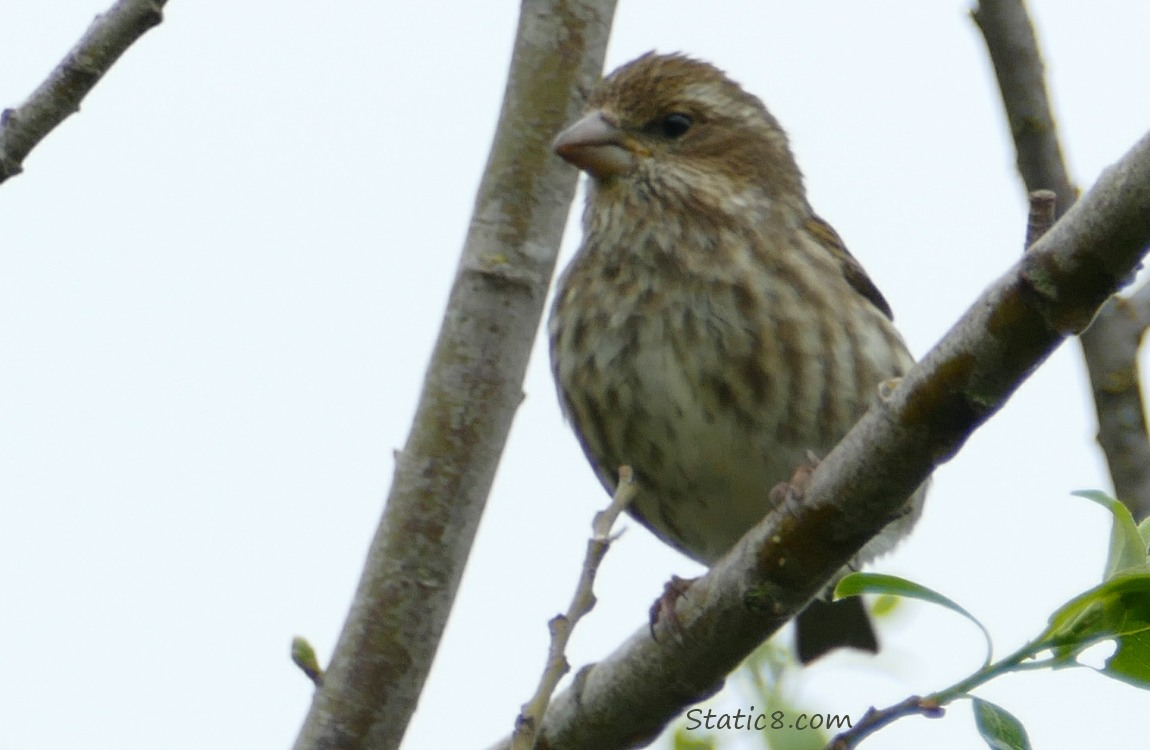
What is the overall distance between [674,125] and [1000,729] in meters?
3.28

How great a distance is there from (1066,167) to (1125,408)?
67 centimetres

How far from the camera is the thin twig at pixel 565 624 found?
272 centimetres

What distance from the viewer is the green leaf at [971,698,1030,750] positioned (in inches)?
107

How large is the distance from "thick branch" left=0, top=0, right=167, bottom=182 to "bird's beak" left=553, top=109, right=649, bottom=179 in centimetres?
125

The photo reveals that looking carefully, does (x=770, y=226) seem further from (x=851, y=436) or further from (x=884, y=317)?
(x=851, y=436)

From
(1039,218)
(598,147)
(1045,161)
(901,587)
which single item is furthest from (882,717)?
(598,147)

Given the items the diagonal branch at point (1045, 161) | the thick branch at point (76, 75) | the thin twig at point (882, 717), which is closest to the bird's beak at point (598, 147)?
the diagonal branch at point (1045, 161)

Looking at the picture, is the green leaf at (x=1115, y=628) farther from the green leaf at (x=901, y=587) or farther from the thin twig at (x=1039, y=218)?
the thin twig at (x=1039, y=218)

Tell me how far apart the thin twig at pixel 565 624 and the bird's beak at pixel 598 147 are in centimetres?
140

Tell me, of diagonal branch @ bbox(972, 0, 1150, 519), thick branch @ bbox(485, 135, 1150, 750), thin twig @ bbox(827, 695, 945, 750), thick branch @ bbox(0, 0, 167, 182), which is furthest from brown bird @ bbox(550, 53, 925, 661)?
thin twig @ bbox(827, 695, 945, 750)

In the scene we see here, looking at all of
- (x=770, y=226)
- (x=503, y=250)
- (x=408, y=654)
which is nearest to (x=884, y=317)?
(x=770, y=226)

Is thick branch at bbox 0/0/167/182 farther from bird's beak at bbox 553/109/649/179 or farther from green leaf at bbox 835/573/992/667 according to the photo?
green leaf at bbox 835/573/992/667

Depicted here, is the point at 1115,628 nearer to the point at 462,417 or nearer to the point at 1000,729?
the point at 1000,729

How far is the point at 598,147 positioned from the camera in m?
4.94
